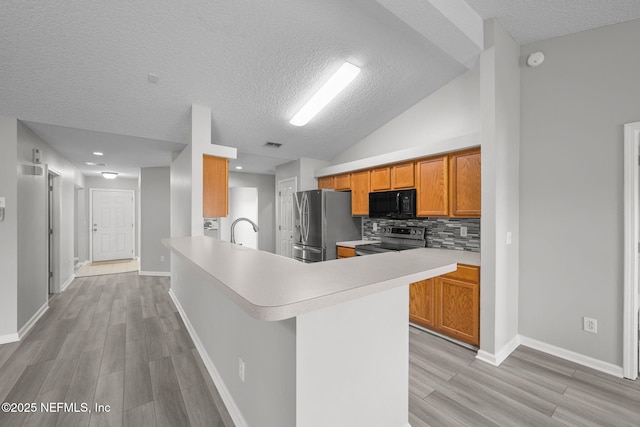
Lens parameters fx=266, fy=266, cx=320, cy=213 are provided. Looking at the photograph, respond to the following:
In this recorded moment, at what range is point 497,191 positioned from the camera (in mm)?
2297

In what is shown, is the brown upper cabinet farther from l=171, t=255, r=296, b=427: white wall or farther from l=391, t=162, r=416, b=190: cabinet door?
l=171, t=255, r=296, b=427: white wall

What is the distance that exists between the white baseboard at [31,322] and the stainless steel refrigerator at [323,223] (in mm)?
3402

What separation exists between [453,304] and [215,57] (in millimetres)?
3254

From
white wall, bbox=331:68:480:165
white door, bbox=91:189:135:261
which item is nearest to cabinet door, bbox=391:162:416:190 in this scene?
white wall, bbox=331:68:480:165

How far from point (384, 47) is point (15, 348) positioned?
469 cm

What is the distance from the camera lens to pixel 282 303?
788 mm

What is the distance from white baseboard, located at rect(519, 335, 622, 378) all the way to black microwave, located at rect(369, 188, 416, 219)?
→ 5.47 ft

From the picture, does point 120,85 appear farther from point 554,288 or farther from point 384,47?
point 554,288

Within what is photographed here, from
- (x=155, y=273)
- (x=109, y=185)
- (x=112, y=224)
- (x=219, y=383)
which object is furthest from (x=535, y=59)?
(x=112, y=224)

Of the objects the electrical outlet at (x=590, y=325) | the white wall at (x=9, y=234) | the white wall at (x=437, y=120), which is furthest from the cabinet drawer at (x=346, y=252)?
the white wall at (x=9, y=234)

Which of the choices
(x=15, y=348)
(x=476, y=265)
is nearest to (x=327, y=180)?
(x=476, y=265)

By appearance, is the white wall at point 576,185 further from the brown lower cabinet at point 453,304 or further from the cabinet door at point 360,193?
the cabinet door at point 360,193

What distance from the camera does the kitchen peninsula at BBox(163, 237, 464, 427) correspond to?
964 millimetres

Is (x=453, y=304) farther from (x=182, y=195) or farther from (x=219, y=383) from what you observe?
(x=182, y=195)
